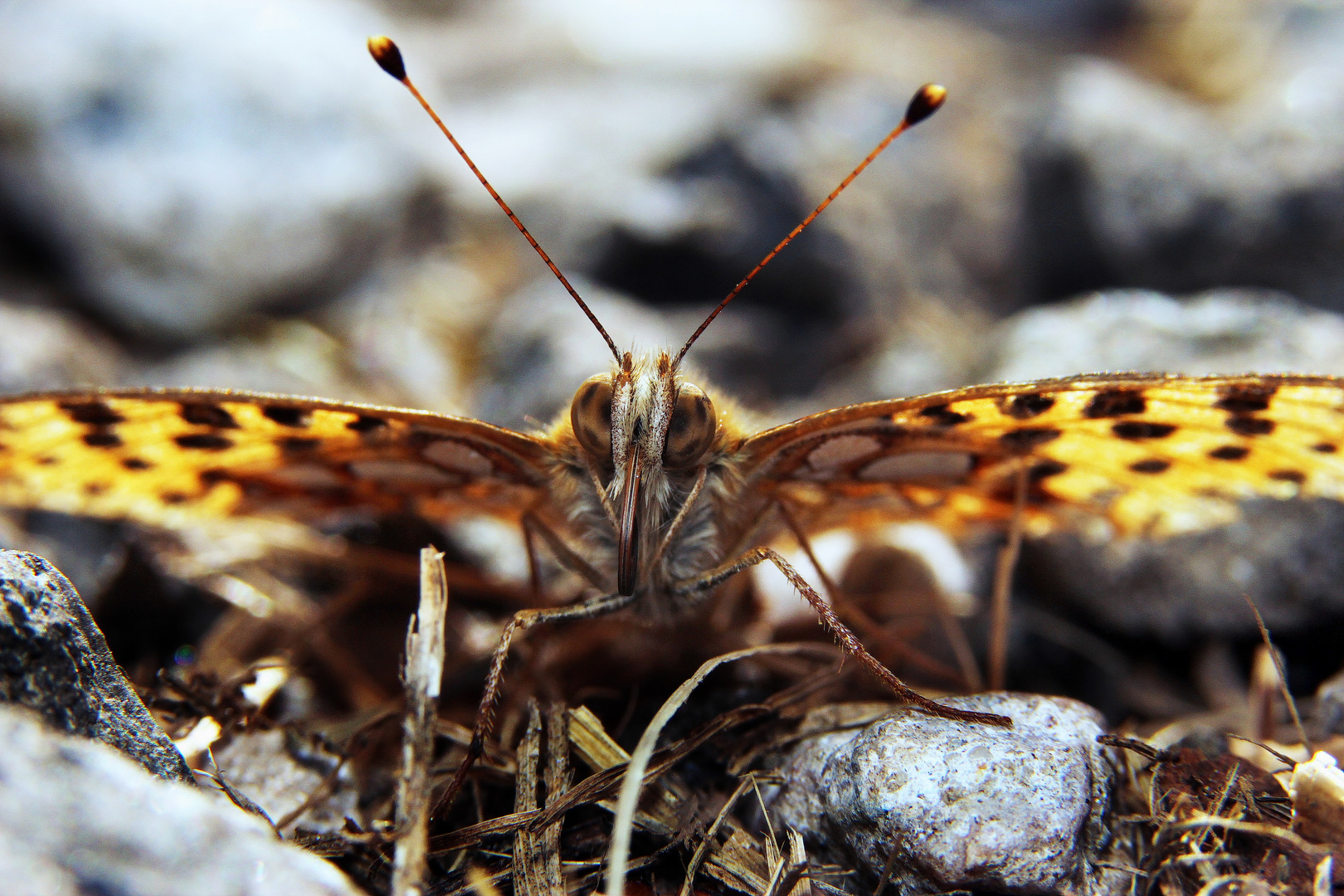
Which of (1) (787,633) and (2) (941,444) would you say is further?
(1) (787,633)

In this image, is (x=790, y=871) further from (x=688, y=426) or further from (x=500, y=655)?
(x=688, y=426)

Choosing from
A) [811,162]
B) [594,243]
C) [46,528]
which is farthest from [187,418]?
[811,162]

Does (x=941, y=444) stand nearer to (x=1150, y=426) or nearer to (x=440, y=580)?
(x=1150, y=426)

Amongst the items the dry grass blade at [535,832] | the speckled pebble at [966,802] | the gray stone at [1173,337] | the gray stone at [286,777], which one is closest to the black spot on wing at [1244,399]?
the speckled pebble at [966,802]

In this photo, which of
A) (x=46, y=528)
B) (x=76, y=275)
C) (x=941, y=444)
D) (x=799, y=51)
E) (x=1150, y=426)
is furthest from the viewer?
(x=799, y=51)

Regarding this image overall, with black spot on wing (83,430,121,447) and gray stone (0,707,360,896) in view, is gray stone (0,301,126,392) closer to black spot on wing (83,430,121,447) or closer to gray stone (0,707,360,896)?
black spot on wing (83,430,121,447)

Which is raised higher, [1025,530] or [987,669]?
[1025,530]

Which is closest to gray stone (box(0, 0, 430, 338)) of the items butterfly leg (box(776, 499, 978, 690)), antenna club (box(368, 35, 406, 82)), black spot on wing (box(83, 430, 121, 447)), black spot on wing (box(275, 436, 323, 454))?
black spot on wing (box(83, 430, 121, 447))
